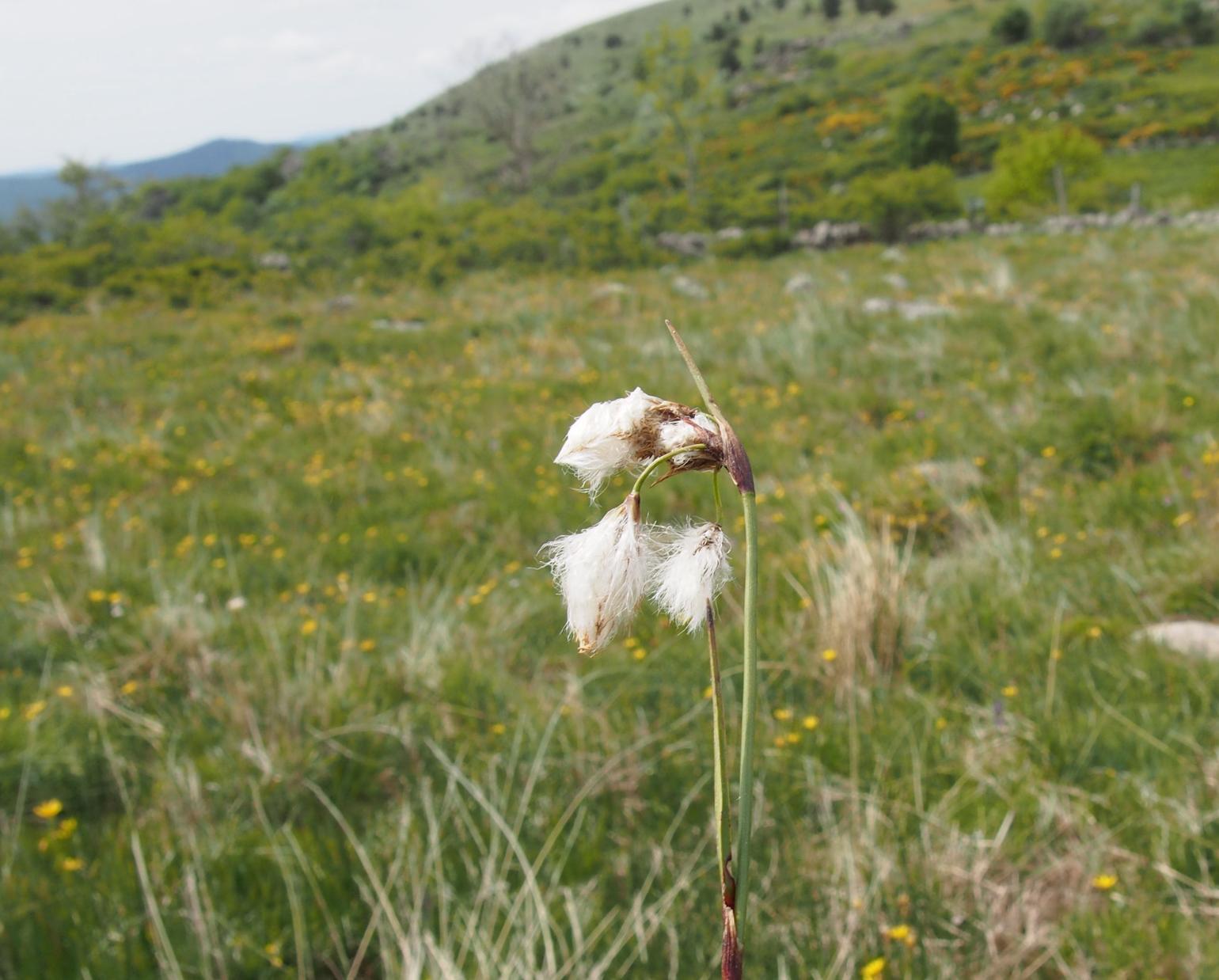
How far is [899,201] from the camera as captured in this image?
22969 mm

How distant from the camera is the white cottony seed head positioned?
545mm

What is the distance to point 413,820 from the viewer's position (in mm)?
2084

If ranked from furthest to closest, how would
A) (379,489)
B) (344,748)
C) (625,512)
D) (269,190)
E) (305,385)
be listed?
(269,190) < (305,385) < (379,489) < (344,748) < (625,512)

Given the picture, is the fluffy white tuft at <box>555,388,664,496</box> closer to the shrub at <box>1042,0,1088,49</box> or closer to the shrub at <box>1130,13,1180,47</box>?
the shrub at <box>1130,13,1180,47</box>

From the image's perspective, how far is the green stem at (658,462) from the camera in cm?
45

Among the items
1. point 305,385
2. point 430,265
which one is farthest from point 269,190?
point 305,385

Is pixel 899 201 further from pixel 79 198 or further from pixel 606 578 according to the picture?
pixel 79 198

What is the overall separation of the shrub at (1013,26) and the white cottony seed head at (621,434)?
6546 centimetres

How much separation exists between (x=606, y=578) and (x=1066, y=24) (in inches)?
2525

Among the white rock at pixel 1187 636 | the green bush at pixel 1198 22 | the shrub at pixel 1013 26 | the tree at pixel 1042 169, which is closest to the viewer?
the white rock at pixel 1187 636

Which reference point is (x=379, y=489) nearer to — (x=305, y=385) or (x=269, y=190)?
(x=305, y=385)

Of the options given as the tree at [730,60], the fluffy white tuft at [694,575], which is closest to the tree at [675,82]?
the fluffy white tuft at [694,575]

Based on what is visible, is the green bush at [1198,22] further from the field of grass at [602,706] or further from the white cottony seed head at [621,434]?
the white cottony seed head at [621,434]

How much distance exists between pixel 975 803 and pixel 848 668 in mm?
600
